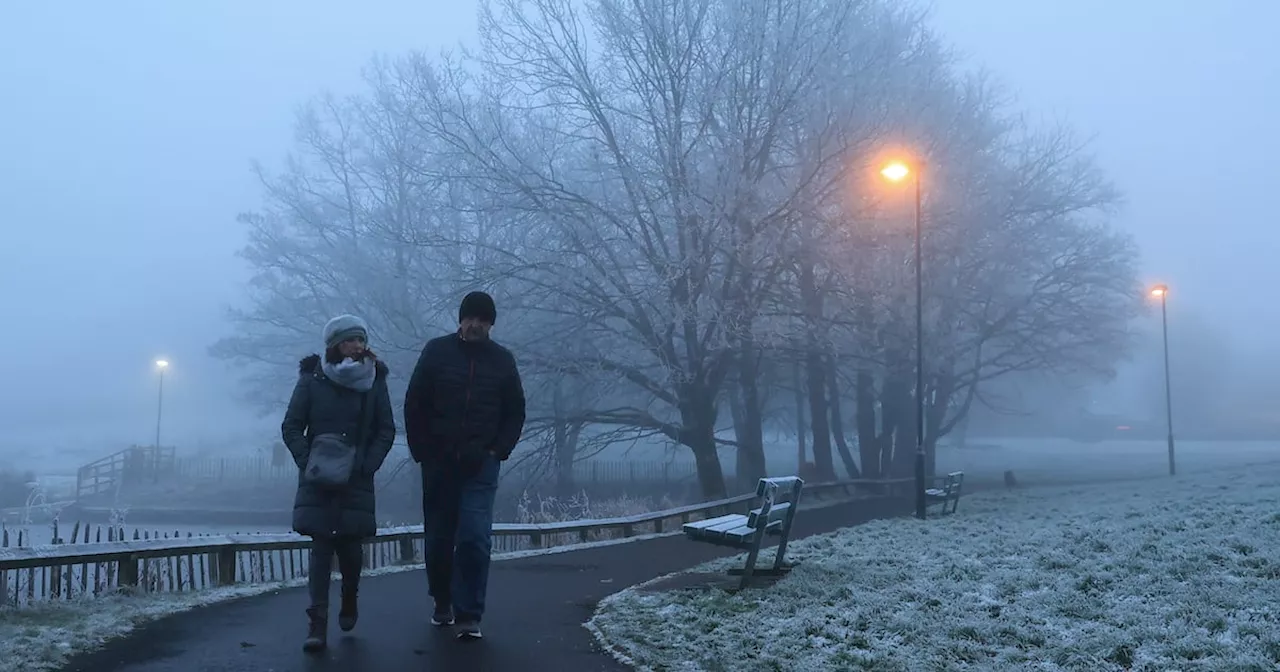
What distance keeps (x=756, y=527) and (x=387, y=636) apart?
306 cm

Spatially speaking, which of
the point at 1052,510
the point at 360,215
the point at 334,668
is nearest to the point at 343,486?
the point at 334,668

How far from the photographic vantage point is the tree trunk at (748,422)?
2336cm

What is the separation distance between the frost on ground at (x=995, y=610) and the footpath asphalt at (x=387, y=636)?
374 millimetres

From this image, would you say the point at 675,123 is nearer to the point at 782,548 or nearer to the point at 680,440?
the point at 680,440

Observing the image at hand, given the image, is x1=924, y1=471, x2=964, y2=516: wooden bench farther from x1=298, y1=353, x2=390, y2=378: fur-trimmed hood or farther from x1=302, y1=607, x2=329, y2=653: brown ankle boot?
x1=302, y1=607, x2=329, y2=653: brown ankle boot

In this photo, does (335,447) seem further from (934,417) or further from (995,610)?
(934,417)

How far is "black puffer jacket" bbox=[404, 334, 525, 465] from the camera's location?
6422 millimetres

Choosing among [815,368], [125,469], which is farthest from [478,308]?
[125,469]

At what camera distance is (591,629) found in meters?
7.07

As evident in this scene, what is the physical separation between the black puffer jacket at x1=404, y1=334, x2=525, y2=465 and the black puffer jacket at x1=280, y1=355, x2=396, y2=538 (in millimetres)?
233

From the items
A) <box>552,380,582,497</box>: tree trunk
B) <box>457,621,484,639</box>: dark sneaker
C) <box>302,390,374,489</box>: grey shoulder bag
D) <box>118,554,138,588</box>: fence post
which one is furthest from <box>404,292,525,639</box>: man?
<box>552,380,582,497</box>: tree trunk

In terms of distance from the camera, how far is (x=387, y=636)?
658 cm

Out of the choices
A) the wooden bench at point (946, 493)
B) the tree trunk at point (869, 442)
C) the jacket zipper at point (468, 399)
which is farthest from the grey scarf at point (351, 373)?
the tree trunk at point (869, 442)

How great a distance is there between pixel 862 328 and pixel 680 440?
459cm
